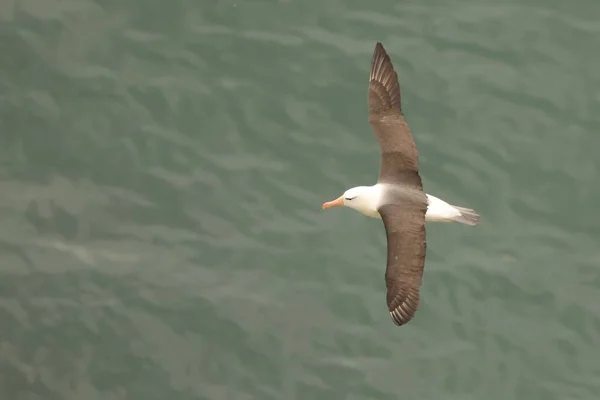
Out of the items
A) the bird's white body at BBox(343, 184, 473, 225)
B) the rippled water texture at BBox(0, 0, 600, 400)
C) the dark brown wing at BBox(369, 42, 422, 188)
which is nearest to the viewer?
the bird's white body at BBox(343, 184, 473, 225)

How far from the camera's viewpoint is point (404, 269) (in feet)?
46.2

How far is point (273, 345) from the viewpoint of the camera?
16.8 metres

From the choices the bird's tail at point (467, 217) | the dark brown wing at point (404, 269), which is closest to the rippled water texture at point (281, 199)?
the bird's tail at point (467, 217)

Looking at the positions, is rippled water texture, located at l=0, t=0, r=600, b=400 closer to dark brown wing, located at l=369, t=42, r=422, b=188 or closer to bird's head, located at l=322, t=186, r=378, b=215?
bird's head, located at l=322, t=186, r=378, b=215

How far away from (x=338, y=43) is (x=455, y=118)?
153cm

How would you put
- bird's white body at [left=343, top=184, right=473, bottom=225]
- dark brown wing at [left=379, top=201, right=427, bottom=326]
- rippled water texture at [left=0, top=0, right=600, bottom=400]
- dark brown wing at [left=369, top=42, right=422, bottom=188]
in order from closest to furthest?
1. dark brown wing at [left=379, top=201, right=427, bottom=326]
2. bird's white body at [left=343, top=184, right=473, bottom=225]
3. dark brown wing at [left=369, top=42, right=422, bottom=188]
4. rippled water texture at [left=0, top=0, right=600, bottom=400]

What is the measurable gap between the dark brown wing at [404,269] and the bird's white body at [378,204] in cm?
54

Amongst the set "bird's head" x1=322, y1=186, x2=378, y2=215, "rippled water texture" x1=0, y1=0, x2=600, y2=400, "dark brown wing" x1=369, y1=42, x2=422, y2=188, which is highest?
"dark brown wing" x1=369, y1=42, x2=422, y2=188

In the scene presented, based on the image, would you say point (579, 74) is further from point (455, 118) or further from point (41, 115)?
point (41, 115)

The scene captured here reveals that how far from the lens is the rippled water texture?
54.7 feet

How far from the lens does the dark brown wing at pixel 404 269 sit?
14047 mm

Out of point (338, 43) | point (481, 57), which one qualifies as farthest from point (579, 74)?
point (338, 43)

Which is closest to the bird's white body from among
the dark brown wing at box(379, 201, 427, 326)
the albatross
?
the albatross

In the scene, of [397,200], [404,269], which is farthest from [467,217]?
[404,269]
